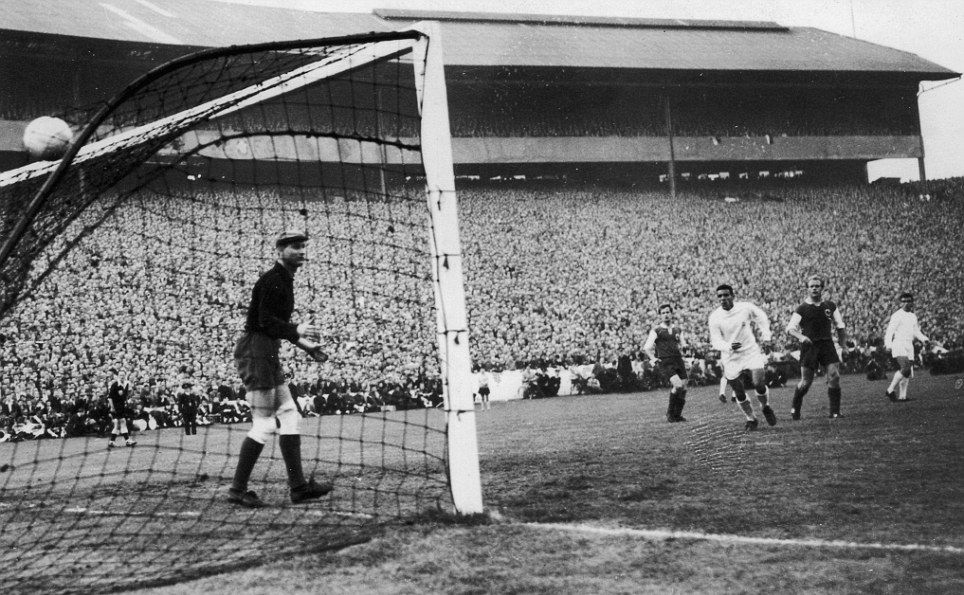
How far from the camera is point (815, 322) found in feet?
40.3

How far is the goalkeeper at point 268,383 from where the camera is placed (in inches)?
265

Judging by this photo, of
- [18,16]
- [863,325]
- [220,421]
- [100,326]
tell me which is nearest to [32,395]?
[100,326]

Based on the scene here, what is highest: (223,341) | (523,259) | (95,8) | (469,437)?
(95,8)

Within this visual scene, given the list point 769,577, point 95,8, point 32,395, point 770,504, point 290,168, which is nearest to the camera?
point 769,577

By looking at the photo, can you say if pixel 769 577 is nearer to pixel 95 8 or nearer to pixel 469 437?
pixel 469 437

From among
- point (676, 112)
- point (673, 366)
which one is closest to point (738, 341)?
point (673, 366)

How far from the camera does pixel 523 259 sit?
101ft

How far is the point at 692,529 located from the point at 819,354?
7943 millimetres

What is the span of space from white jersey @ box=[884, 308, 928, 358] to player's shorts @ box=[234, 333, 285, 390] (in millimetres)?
11359

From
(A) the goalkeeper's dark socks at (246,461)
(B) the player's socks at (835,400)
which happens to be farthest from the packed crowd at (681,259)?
(A) the goalkeeper's dark socks at (246,461)

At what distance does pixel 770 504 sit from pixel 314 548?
284 centimetres

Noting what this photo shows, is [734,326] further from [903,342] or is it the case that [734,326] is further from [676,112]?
[676,112]

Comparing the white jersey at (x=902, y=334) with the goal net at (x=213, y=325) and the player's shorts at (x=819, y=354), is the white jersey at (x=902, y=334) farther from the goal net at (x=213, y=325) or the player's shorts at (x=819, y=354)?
the goal net at (x=213, y=325)

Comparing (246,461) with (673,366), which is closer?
(246,461)
